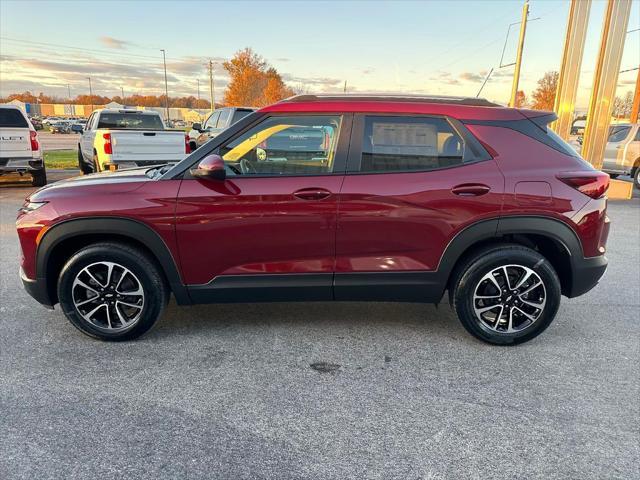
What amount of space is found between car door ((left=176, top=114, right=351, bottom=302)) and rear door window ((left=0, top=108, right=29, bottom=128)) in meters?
9.51

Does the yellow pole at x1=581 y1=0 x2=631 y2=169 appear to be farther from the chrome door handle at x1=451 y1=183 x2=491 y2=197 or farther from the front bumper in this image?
the front bumper

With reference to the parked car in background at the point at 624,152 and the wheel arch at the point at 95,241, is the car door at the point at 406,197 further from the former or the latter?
the parked car in background at the point at 624,152

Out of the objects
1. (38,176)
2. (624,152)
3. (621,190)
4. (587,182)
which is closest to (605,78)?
(621,190)

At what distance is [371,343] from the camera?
11.7ft

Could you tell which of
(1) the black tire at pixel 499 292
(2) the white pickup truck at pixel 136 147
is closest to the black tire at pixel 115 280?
(1) the black tire at pixel 499 292

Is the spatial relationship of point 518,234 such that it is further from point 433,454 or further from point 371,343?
point 433,454

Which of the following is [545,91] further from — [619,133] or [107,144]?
[107,144]

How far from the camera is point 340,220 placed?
3316 mm

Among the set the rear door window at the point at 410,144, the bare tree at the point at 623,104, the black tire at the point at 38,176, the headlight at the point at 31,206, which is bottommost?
the black tire at the point at 38,176

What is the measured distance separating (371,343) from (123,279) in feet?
6.47

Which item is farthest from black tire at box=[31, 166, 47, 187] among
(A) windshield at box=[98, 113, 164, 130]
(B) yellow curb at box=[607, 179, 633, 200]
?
(B) yellow curb at box=[607, 179, 633, 200]

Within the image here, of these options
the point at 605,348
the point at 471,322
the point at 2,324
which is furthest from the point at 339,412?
the point at 2,324

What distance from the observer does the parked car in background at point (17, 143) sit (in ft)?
33.3

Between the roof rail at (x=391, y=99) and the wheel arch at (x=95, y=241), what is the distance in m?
1.47
